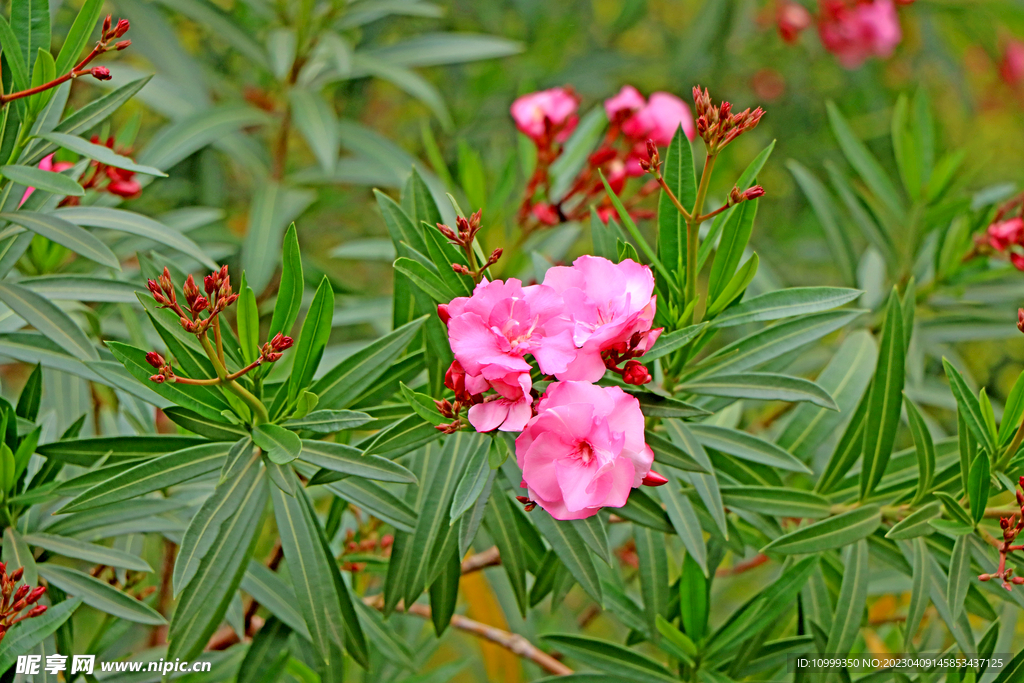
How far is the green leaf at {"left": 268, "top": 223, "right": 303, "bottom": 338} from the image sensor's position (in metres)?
0.77

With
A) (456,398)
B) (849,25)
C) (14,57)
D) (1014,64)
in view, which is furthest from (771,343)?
(1014,64)

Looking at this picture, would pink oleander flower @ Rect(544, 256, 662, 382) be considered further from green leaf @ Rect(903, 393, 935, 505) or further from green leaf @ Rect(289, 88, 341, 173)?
green leaf @ Rect(289, 88, 341, 173)

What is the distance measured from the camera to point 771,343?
0.88 m

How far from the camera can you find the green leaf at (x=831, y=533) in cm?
85

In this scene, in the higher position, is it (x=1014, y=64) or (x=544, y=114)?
(x=544, y=114)

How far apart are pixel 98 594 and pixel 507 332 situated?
58 cm

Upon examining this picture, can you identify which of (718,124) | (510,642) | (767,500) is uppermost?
(718,124)

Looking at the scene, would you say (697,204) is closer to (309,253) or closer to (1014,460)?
(1014,460)

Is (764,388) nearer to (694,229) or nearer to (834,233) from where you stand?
(694,229)

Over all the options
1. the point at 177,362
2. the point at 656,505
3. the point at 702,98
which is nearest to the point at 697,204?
the point at 702,98

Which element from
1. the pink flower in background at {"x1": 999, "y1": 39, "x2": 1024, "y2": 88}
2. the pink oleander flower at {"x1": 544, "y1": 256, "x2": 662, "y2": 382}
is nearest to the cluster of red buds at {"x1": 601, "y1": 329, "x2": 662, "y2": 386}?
the pink oleander flower at {"x1": 544, "y1": 256, "x2": 662, "y2": 382}

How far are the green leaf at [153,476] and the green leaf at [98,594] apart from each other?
0.19 m

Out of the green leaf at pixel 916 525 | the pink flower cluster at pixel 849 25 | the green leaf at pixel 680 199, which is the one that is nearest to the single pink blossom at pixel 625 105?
the green leaf at pixel 680 199

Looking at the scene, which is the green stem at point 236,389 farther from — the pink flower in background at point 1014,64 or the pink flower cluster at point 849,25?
the pink flower in background at point 1014,64
